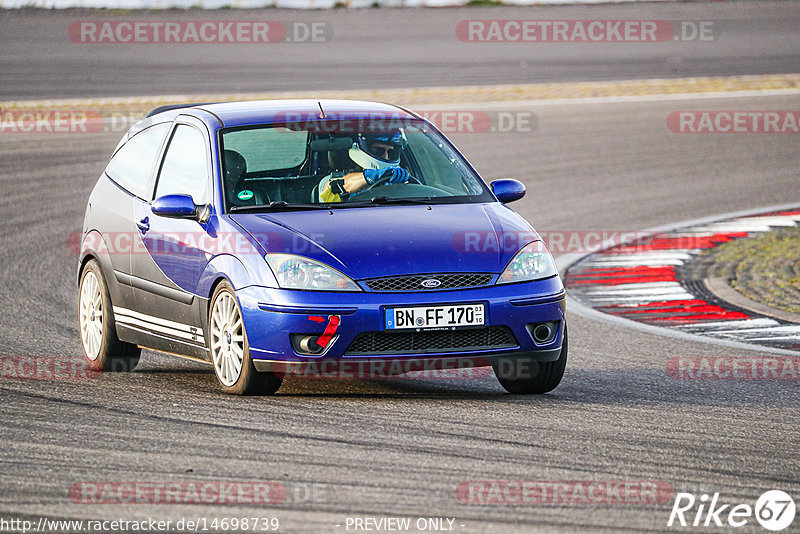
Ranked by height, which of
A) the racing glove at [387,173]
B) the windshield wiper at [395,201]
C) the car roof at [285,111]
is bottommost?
the windshield wiper at [395,201]

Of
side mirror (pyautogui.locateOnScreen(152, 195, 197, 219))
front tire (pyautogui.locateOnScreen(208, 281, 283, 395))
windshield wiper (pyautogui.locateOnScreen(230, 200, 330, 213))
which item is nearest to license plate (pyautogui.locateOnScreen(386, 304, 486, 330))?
front tire (pyautogui.locateOnScreen(208, 281, 283, 395))

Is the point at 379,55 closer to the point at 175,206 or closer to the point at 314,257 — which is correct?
the point at 175,206

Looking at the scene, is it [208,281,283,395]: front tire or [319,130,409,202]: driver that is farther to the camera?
[319,130,409,202]: driver

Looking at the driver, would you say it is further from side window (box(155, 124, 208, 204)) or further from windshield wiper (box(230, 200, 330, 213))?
side window (box(155, 124, 208, 204))

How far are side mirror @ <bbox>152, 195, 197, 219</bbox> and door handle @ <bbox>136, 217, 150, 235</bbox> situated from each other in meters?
0.48

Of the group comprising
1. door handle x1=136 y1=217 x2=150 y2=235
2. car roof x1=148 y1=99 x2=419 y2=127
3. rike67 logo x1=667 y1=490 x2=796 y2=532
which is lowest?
rike67 logo x1=667 y1=490 x2=796 y2=532

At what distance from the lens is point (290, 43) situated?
1406 inches

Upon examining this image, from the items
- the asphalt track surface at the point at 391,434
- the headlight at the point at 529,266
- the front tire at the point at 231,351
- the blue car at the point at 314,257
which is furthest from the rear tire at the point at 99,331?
the headlight at the point at 529,266

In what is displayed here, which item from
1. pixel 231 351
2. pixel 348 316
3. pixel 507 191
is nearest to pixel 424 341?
pixel 348 316

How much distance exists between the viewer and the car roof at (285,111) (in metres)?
8.71

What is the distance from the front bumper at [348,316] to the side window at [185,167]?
1.11m

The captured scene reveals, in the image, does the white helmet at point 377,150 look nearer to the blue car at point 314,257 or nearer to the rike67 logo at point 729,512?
the blue car at point 314,257

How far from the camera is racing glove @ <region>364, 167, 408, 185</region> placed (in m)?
8.52

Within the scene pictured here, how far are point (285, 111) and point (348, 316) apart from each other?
2004 millimetres
